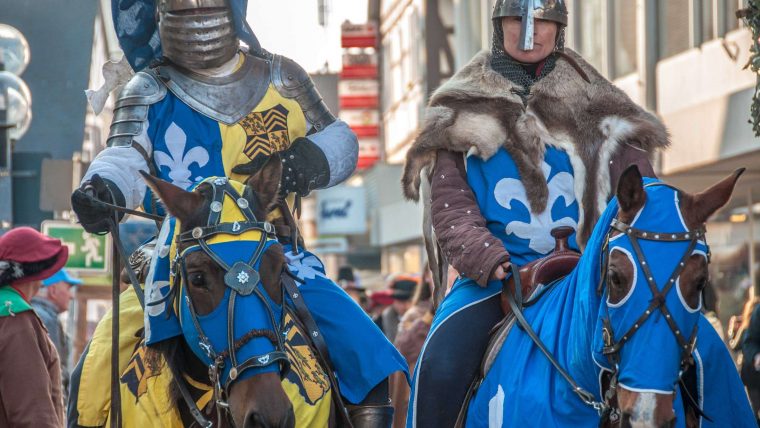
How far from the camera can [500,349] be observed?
6.00m

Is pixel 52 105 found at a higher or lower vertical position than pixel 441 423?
higher

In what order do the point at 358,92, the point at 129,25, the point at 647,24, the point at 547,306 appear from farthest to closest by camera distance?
1. the point at 358,92
2. the point at 647,24
3. the point at 129,25
4. the point at 547,306

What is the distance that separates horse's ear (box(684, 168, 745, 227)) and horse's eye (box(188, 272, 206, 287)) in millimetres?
1726

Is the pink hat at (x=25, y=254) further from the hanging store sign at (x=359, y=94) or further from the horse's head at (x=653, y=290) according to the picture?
the hanging store sign at (x=359, y=94)

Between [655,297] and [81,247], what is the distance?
41.1 feet

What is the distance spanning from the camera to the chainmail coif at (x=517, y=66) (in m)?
6.81

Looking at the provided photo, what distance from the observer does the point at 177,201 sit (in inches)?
218

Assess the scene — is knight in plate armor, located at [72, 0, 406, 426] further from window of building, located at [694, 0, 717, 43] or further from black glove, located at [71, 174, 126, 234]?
window of building, located at [694, 0, 717, 43]

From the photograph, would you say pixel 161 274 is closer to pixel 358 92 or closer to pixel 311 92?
pixel 311 92

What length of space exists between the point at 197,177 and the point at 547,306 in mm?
1775

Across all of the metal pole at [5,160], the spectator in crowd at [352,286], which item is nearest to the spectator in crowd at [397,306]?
the spectator in crowd at [352,286]

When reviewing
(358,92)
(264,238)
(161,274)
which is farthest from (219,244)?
(358,92)

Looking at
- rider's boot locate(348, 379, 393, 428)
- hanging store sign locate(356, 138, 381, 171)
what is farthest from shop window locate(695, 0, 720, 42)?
hanging store sign locate(356, 138, 381, 171)

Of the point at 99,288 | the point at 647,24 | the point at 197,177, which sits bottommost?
the point at 99,288
